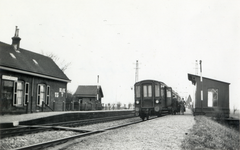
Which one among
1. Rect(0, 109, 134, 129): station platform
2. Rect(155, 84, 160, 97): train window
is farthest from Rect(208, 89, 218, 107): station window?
Rect(0, 109, 134, 129): station platform

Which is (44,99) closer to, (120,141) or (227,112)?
(120,141)

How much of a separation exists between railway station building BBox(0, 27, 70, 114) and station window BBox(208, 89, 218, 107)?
15973mm

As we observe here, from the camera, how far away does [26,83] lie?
1950cm

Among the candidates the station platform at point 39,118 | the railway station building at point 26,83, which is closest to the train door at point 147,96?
the station platform at point 39,118

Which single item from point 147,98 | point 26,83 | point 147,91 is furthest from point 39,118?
point 147,91

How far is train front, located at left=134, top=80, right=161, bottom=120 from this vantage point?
1766cm

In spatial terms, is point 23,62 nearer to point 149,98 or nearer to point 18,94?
point 18,94

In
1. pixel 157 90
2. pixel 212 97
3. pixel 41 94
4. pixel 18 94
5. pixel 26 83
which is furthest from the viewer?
pixel 212 97

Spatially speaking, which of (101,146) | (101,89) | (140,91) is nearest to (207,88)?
(140,91)

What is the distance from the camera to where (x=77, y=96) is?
1884 inches

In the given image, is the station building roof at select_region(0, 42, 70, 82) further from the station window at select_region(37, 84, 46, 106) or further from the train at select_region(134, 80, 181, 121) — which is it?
the train at select_region(134, 80, 181, 121)

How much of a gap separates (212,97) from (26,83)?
61.9 feet

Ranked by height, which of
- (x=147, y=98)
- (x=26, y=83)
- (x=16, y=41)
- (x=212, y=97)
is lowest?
(x=212, y=97)

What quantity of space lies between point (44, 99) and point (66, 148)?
54.0 ft
